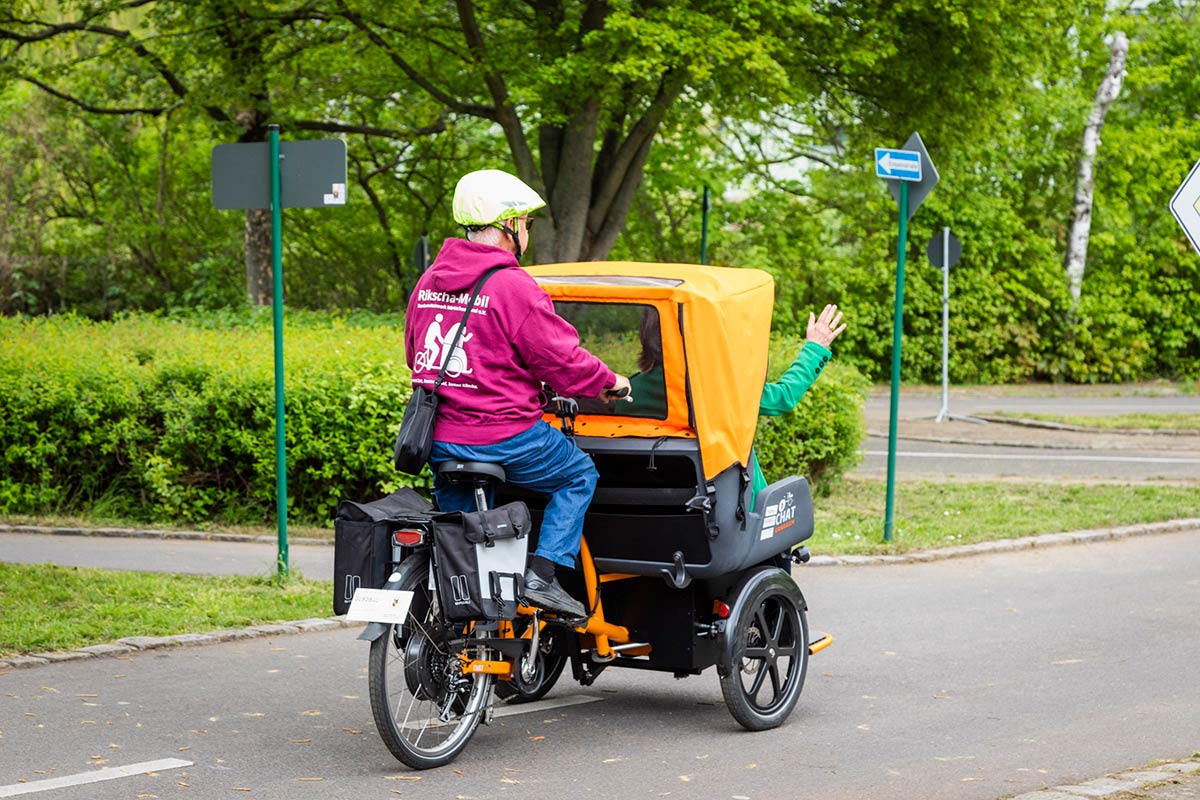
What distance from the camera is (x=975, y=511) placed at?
1363 cm

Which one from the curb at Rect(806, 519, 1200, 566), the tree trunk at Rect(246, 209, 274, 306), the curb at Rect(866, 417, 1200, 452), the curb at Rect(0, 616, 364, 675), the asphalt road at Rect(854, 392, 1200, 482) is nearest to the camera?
the curb at Rect(0, 616, 364, 675)

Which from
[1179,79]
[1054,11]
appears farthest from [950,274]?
[1054,11]

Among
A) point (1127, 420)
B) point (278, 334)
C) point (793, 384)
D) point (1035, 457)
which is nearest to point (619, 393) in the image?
point (793, 384)

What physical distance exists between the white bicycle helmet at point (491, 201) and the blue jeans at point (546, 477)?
736mm

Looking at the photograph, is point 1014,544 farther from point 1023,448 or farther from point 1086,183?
point 1086,183

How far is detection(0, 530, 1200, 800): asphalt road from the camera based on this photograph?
5.79 meters

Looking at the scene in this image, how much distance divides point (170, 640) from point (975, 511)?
24.6 ft

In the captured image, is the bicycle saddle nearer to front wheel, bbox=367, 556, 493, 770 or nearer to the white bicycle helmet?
front wheel, bbox=367, 556, 493, 770

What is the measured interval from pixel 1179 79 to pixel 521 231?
32.0m

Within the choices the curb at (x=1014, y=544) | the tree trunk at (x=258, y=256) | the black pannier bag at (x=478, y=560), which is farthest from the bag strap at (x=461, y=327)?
the tree trunk at (x=258, y=256)

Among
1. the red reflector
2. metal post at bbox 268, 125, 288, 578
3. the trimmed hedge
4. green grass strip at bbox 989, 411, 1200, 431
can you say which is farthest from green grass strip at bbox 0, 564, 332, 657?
green grass strip at bbox 989, 411, 1200, 431

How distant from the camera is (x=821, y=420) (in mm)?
14180

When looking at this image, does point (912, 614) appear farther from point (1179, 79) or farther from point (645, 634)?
point (1179, 79)

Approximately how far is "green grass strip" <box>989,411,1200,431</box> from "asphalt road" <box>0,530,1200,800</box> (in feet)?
45.2
